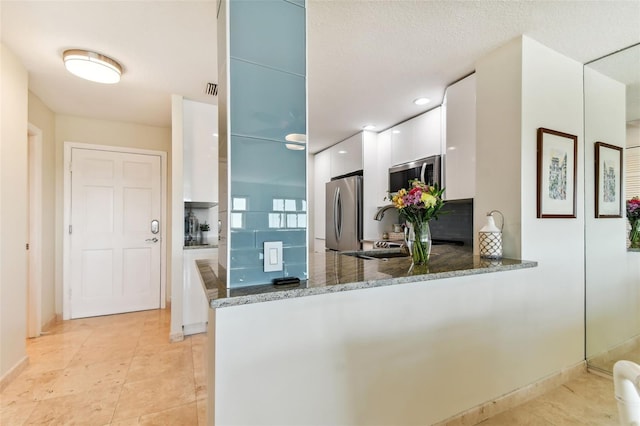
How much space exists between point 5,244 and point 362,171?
11.0ft

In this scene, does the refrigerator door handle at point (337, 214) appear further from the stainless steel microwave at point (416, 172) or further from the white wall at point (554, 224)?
the white wall at point (554, 224)

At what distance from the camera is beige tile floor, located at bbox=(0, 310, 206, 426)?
1.73 metres

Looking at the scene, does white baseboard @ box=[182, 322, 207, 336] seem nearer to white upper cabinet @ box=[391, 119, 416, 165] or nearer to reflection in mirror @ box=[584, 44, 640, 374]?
white upper cabinet @ box=[391, 119, 416, 165]

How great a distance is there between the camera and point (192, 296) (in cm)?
289

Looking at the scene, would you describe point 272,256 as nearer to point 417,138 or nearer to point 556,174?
point 556,174

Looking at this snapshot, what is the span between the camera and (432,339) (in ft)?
4.94

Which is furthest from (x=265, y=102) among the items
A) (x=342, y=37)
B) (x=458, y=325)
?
(x=458, y=325)

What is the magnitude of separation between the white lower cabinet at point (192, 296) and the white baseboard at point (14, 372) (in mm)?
1103

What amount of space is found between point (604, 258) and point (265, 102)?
2.72 metres

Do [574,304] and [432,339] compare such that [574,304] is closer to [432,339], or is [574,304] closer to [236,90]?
[432,339]

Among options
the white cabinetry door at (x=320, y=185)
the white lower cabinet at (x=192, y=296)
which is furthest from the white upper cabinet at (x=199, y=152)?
the white cabinetry door at (x=320, y=185)

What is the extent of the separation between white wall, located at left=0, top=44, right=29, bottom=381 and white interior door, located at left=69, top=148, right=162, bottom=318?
122 centimetres

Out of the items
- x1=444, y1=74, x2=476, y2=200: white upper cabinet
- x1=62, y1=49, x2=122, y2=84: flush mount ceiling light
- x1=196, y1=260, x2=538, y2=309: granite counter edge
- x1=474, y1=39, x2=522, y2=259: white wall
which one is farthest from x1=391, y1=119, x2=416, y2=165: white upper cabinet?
x1=62, y1=49, x2=122, y2=84: flush mount ceiling light

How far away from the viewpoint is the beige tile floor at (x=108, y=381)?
1731mm
